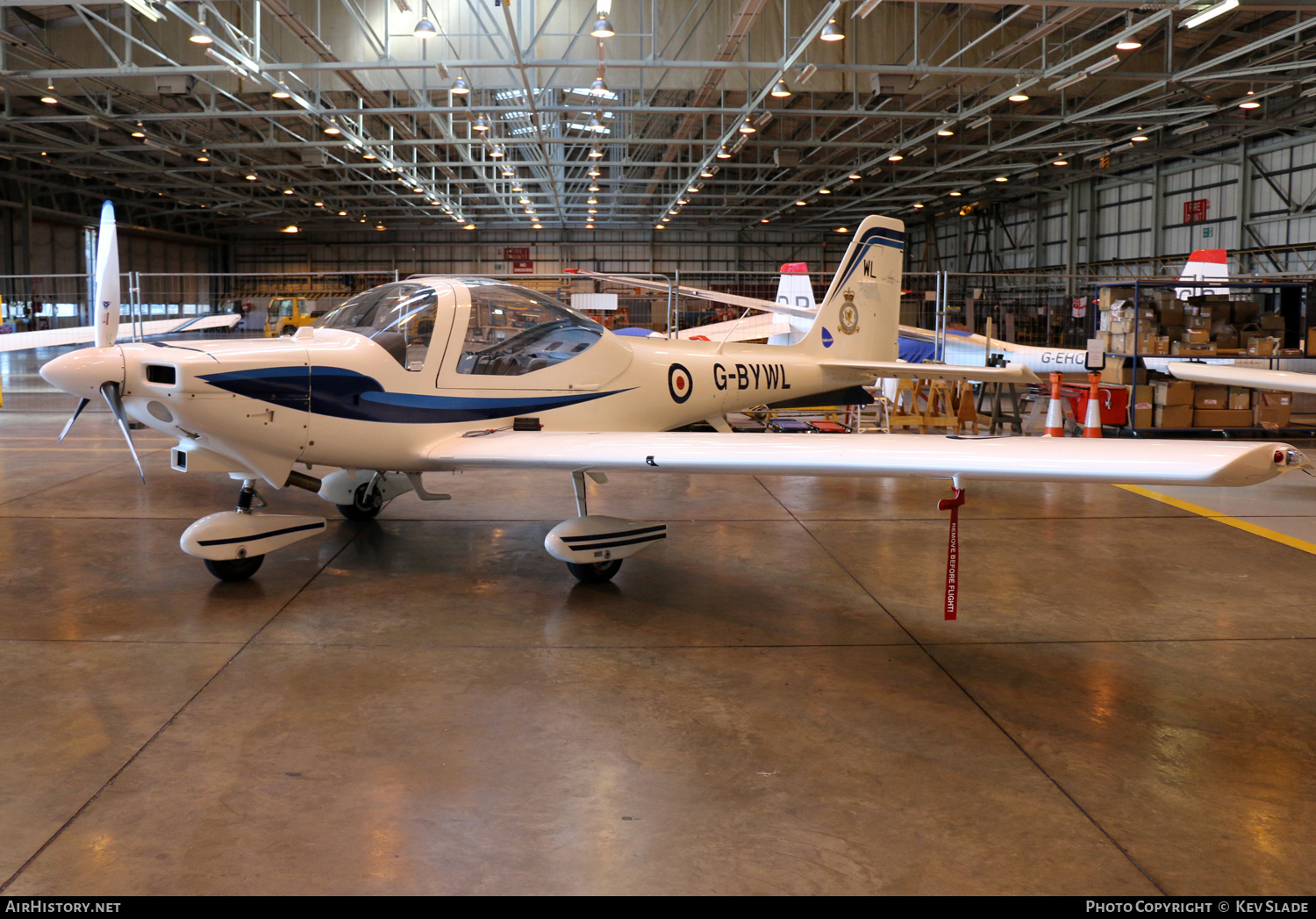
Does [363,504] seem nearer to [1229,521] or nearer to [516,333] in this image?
[516,333]

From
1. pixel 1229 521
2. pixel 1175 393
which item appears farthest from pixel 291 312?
pixel 1229 521

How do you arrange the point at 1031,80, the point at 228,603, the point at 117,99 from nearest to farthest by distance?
the point at 228,603 → the point at 1031,80 → the point at 117,99

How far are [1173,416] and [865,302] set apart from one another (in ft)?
19.5

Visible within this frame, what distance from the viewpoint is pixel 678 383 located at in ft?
23.0

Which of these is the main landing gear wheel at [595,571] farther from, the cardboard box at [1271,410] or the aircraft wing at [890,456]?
the cardboard box at [1271,410]

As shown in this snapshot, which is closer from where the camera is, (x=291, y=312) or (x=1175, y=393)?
(x=1175, y=393)

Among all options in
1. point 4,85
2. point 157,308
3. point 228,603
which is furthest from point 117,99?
point 228,603

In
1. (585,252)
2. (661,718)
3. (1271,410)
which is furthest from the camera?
(585,252)

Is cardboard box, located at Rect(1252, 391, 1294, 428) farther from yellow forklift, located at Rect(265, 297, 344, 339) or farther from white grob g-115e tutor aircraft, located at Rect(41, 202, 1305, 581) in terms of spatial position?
yellow forklift, located at Rect(265, 297, 344, 339)

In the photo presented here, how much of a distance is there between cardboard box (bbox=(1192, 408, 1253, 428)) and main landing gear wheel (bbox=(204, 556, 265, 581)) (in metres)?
11.8

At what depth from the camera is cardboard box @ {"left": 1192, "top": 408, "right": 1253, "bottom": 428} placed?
1223 cm

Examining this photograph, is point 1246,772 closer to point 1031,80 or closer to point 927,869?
Answer: point 927,869

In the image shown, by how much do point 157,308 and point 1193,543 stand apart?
38.2 metres

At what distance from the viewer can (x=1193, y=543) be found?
6555 millimetres
